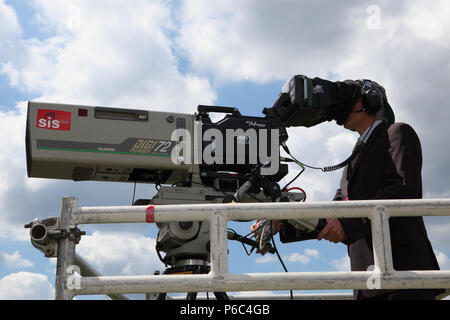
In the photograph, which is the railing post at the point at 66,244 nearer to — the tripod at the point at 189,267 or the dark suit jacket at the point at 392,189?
the tripod at the point at 189,267

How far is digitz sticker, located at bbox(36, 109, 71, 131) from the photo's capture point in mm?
3762

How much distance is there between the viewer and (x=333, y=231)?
9.30 ft

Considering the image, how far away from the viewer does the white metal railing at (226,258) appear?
2.21 meters

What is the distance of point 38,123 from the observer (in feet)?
12.4

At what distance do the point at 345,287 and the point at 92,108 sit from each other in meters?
2.36

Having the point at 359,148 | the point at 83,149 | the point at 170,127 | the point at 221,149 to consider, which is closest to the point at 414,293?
the point at 359,148

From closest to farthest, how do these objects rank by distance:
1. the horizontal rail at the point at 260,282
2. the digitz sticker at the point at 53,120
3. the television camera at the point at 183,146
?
1. the horizontal rail at the point at 260,282
2. the television camera at the point at 183,146
3. the digitz sticker at the point at 53,120

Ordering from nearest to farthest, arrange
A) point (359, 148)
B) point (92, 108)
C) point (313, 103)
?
point (359, 148) → point (313, 103) → point (92, 108)

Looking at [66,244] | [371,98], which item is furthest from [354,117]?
[66,244]

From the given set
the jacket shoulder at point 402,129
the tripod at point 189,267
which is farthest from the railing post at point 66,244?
the jacket shoulder at point 402,129

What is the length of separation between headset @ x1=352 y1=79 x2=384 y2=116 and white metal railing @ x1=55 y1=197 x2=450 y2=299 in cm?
116

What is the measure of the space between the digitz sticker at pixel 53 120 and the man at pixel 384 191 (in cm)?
167

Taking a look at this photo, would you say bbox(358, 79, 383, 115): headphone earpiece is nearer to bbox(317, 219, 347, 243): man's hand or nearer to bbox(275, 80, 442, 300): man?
bbox(275, 80, 442, 300): man

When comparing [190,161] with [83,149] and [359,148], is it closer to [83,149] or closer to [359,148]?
[83,149]
